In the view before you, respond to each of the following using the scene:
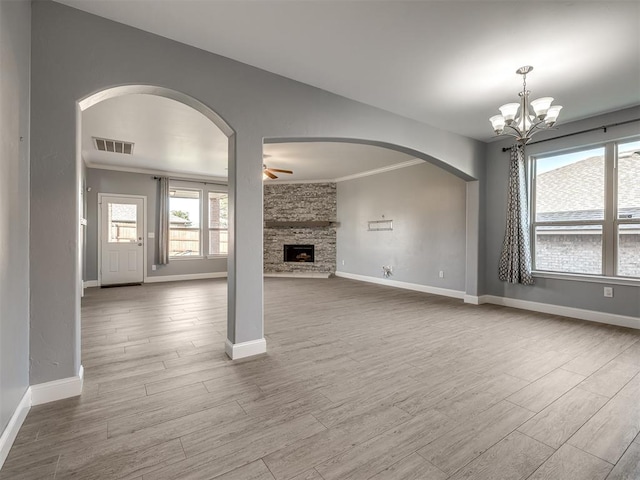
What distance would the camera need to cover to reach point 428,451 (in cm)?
157

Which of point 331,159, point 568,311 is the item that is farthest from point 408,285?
point 331,159

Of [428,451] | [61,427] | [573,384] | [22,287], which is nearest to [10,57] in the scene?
[22,287]

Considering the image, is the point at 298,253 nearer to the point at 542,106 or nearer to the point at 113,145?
the point at 113,145

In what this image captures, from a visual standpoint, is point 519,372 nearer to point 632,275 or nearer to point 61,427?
point 632,275

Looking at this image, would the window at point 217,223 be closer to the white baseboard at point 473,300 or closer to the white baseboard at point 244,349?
the white baseboard at point 244,349

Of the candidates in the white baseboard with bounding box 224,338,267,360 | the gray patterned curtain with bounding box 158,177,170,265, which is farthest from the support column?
the gray patterned curtain with bounding box 158,177,170,265

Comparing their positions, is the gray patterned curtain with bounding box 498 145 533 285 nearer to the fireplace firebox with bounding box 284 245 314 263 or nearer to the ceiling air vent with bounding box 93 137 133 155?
the fireplace firebox with bounding box 284 245 314 263

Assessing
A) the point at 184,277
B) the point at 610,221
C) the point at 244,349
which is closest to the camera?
the point at 244,349

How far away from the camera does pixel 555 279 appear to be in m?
4.41

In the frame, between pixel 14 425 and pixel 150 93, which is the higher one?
pixel 150 93

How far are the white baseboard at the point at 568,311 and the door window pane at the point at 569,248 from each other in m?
0.54

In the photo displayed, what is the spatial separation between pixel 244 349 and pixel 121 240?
231 inches

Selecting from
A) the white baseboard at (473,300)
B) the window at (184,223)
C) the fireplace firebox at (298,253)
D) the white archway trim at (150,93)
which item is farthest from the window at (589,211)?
the window at (184,223)

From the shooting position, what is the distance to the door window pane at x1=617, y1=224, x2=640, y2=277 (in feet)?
12.2
